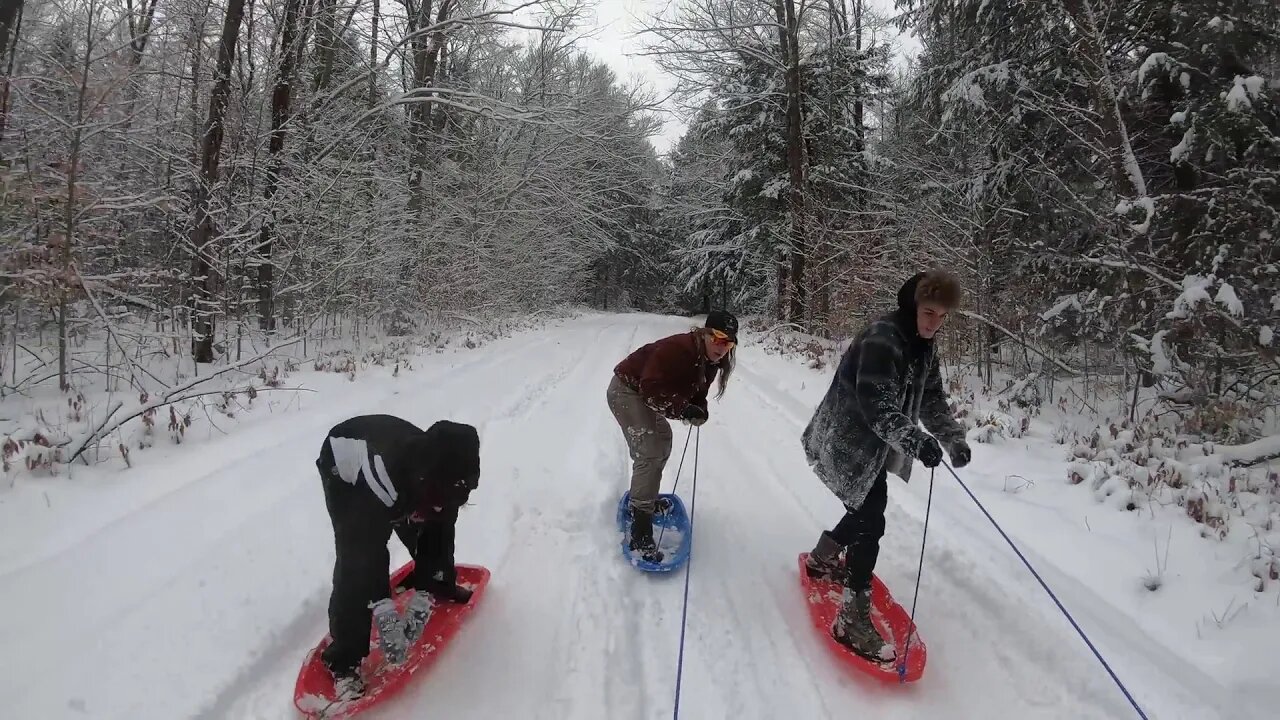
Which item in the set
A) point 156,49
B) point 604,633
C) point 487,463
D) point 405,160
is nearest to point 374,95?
point 405,160

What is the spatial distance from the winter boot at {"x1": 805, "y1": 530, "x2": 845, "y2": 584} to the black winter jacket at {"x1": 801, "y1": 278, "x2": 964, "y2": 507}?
1.91ft

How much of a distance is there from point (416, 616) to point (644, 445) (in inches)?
67.0

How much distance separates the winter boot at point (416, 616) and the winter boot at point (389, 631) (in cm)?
15

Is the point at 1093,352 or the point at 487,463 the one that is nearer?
the point at 487,463

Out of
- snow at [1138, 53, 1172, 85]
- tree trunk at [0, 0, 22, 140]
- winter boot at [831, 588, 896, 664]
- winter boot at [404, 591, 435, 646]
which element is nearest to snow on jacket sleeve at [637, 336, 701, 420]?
winter boot at [831, 588, 896, 664]

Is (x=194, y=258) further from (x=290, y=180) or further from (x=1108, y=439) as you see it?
(x=1108, y=439)

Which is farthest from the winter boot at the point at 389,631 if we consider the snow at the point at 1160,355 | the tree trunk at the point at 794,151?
the tree trunk at the point at 794,151

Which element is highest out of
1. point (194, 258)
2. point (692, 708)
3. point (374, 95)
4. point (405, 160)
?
point (374, 95)

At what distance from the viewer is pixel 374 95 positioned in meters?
12.6

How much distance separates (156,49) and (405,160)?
5.50 meters

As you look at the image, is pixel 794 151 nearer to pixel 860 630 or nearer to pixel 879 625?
pixel 879 625

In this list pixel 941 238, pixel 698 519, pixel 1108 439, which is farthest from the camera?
pixel 941 238

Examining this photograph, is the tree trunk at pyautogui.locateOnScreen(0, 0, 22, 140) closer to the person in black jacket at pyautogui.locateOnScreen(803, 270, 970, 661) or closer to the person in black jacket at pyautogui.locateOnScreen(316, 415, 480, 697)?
the person in black jacket at pyautogui.locateOnScreen(316, 415, 480, 697)

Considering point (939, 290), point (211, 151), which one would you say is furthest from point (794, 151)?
Answer: point (939, 290)
